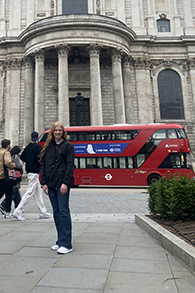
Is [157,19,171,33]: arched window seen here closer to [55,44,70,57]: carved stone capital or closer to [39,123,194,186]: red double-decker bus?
[55,44,70,57]: carved stone capital

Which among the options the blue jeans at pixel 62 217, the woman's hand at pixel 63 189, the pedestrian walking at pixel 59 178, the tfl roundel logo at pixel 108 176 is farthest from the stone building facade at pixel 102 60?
the woman's hand at pixel 63 189

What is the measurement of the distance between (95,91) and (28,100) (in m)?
7.43

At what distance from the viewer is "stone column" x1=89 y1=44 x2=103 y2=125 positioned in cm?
2115

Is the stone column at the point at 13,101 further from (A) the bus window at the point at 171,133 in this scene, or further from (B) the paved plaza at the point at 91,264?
(B) the paved plaza at the point at 91,264

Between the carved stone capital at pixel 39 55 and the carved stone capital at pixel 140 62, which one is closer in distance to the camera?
the carved stone capital at pixel 39 55

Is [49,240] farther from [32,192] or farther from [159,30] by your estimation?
[159,30]

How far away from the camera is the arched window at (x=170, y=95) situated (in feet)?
87.9

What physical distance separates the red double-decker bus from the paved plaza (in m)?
10.5

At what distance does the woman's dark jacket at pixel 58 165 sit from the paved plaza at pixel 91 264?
1.10m

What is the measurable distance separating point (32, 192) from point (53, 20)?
67.8ft

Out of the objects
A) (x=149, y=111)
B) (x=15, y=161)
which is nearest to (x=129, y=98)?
(x=149, y=111)

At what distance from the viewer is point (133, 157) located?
15.7 m

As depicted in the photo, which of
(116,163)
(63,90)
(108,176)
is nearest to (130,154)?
(116,163)

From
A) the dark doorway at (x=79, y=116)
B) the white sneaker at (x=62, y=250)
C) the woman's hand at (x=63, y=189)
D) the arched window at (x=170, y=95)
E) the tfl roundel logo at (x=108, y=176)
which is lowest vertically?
the white sneaker at (x=62, y=250)
